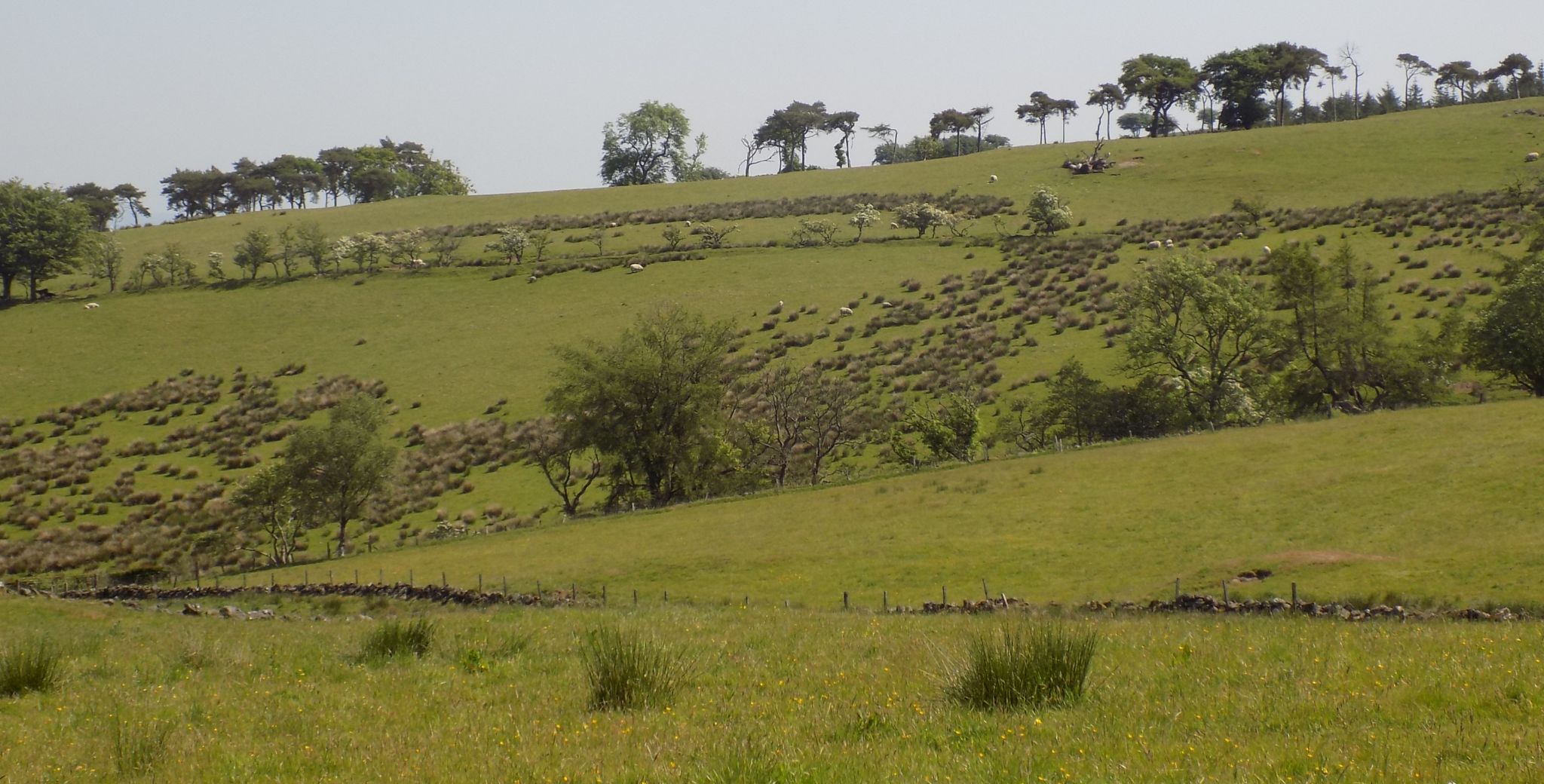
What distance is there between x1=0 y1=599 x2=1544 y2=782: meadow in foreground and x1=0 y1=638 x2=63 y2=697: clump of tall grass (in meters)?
0.23

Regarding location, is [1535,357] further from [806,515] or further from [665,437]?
[665,437]

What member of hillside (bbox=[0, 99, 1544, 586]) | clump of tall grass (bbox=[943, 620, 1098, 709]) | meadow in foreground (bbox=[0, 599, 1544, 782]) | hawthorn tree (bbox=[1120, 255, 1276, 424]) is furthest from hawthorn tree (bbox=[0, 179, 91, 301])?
clump of tall grass (bbox=[943, 620, 1098, 709])

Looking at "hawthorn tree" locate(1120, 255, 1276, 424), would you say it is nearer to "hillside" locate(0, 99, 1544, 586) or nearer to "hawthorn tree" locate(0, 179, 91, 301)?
"hillside" locate(0, 99, 1544, 586)

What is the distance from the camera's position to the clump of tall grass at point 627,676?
1065 centimetres

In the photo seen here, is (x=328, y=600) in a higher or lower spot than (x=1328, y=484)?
lower

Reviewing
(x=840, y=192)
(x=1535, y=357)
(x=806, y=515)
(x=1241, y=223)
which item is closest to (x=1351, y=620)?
(x=806, y=515)

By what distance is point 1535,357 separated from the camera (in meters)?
49.4

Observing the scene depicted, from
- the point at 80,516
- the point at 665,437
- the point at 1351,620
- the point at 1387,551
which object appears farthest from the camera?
the point at 80,516

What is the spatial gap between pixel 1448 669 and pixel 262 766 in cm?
1153

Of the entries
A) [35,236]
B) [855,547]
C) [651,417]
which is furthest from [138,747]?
[35,236]

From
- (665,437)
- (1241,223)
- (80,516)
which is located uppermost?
(1241,223)

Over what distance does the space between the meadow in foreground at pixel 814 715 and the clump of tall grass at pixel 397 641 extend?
0.70 ft

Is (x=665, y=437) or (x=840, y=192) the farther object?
(x=840, y=192)

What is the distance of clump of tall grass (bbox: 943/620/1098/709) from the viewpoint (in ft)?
31.8
